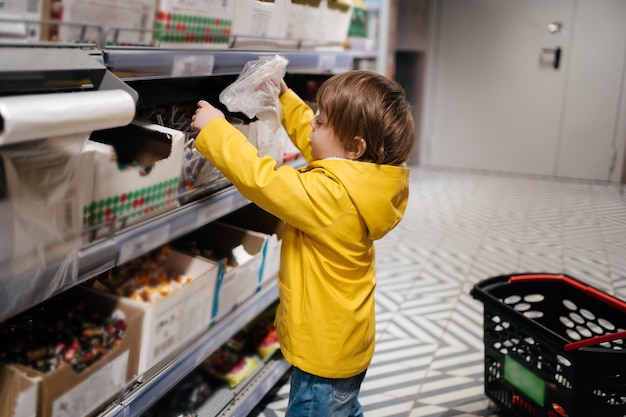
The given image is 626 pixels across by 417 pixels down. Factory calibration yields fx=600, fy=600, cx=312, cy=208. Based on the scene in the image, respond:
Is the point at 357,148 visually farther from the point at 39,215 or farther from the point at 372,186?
the point at 39,215

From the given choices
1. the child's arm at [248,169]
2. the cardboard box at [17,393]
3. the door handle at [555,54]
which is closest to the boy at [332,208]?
the child's arm at [248,169]

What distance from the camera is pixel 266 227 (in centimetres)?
229

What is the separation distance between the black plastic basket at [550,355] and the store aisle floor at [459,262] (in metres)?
0.22

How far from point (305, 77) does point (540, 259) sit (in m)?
2.18

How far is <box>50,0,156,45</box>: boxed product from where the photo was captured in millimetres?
1126

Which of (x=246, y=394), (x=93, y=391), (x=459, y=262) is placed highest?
(x=93, y=391)

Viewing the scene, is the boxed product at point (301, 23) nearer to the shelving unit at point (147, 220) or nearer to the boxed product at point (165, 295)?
the shelving unit at point (147, 220)

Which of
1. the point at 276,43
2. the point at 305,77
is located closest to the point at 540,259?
the point at 305,77

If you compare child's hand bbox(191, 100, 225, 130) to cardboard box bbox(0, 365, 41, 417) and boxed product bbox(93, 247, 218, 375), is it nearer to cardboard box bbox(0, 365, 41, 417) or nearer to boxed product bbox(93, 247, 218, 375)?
boxed product bbox(93, 247, 218, 375)

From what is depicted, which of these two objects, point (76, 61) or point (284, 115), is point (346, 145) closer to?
point (284, 115)

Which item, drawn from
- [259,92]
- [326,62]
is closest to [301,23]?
[326,62]

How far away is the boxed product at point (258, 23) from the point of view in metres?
1.75

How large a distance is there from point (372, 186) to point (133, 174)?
0.56 metres

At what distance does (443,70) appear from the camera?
6.61 m
